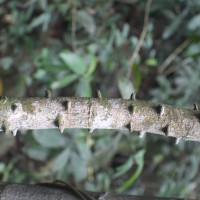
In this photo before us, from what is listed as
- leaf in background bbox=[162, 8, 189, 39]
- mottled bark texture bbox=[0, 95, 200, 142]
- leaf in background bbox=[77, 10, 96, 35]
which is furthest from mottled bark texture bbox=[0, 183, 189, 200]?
leaf in background bbox=[162, 8, 189, 39]

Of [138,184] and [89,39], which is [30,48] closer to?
[89,39]

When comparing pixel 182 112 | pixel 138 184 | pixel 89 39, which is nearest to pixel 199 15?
pixel 89 39

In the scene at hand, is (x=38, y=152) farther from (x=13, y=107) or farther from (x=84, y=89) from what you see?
(x=13, y=107)

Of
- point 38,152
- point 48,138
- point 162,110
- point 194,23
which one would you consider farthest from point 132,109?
point 194,23

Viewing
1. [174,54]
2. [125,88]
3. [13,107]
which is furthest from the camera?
[174,54]

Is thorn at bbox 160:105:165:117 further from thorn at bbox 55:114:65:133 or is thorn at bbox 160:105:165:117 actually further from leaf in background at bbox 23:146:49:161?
leaf in background at bbox 23:146:49:161

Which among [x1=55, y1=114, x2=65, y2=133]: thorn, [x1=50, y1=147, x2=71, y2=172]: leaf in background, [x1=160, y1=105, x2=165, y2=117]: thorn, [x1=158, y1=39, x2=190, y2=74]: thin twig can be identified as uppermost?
[x1=158, y1=39, x2=190, y2=74]: thin twig
